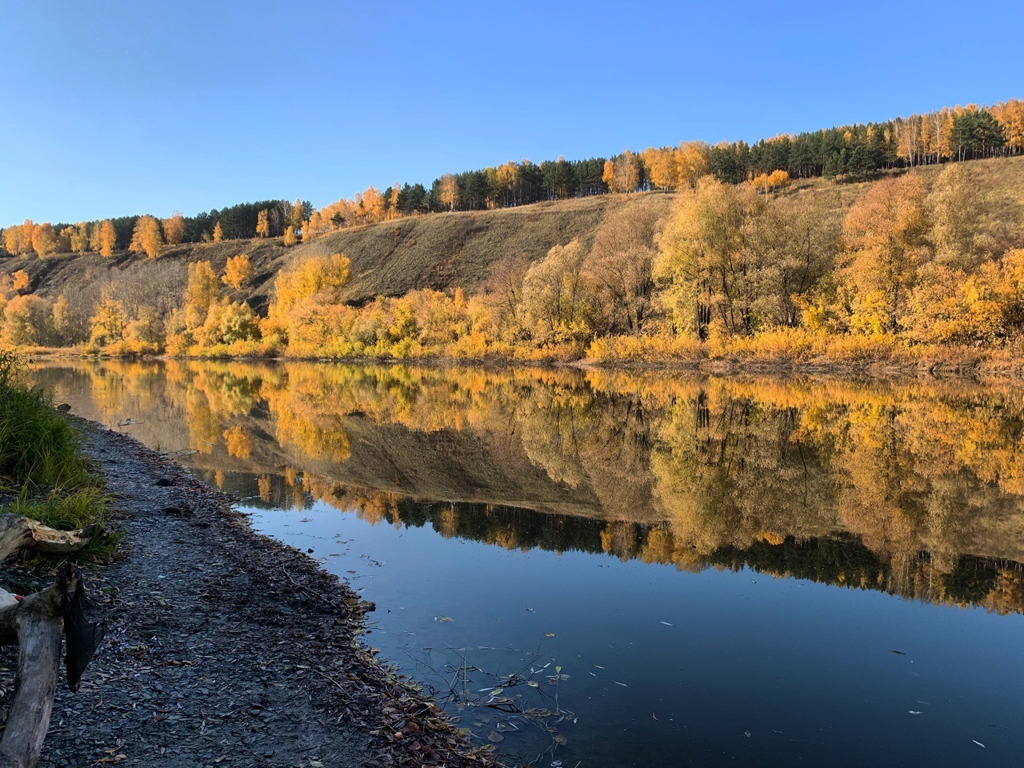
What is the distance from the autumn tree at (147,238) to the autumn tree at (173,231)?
178 cm

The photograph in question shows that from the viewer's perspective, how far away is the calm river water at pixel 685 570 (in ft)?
17.5

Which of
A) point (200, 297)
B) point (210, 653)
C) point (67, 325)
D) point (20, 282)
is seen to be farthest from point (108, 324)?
point (210, 653)

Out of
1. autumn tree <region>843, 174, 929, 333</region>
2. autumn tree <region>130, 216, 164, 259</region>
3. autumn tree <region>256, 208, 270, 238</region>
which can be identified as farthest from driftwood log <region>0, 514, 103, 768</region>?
autumn tree <region>130, 216, 164, 259</region>

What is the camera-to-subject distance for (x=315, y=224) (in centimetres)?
15262

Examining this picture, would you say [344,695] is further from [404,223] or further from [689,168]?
Result: [689,168]

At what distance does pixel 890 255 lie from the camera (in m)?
41.5

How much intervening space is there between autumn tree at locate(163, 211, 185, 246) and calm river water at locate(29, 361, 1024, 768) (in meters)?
149

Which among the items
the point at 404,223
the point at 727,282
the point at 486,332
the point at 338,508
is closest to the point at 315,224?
the point at 404,223

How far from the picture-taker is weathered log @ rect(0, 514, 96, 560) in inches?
229

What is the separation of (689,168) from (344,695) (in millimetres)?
129442

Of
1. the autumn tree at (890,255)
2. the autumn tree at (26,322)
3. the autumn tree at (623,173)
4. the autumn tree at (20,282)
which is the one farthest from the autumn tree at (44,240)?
the autumn tree at (890,255)

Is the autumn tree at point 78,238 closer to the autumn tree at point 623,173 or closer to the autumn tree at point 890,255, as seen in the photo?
the autumn tree at point 623,173

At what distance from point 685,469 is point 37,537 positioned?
1253cm

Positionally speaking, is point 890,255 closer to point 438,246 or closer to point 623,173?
point 438,246
